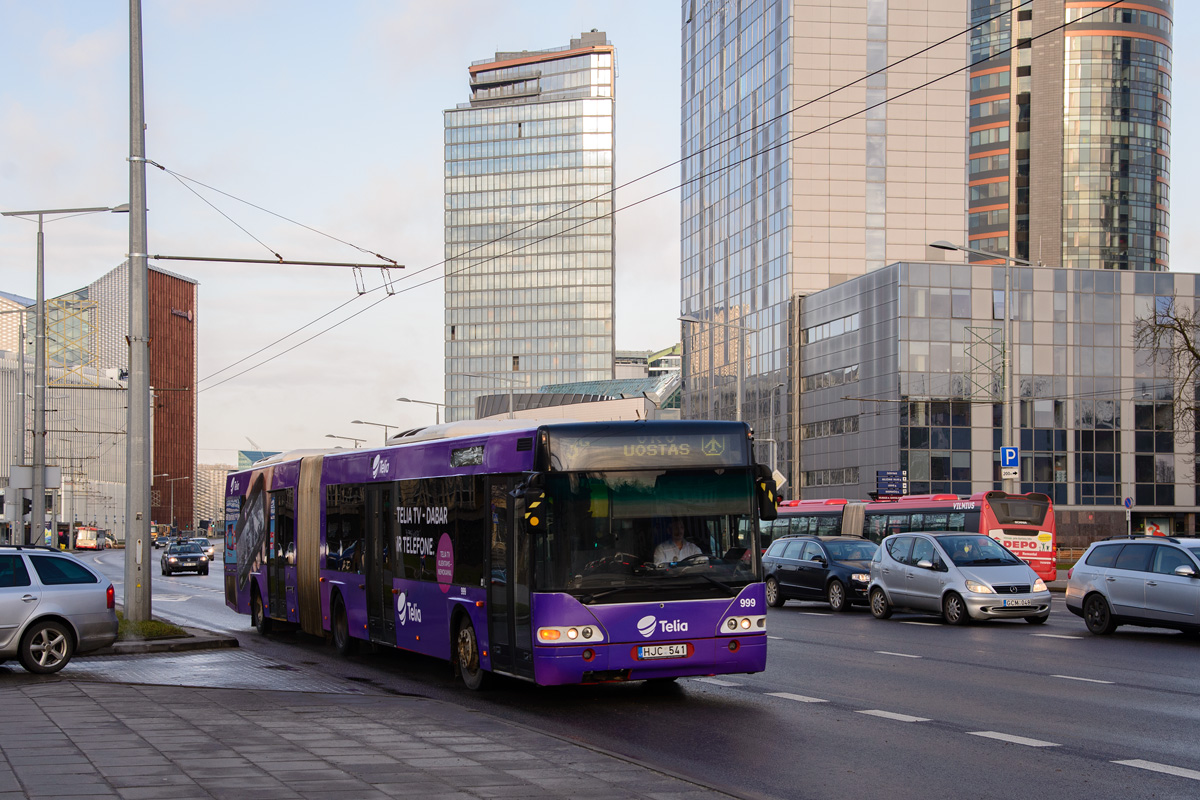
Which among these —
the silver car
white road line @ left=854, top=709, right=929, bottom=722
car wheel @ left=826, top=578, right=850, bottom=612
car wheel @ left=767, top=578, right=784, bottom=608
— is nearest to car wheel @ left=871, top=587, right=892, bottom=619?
the silver car

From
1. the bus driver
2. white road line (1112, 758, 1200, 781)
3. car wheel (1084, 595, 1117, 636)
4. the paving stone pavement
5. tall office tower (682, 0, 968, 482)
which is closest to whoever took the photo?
the paving stone pavement

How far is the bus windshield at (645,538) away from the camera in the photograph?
36.8ft

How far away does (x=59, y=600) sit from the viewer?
14.1 m

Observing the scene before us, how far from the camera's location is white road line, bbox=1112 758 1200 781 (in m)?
8.12

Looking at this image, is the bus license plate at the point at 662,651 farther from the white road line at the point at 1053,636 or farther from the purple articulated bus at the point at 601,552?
the white road line at the point at 1053,636

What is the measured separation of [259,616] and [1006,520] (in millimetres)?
22426

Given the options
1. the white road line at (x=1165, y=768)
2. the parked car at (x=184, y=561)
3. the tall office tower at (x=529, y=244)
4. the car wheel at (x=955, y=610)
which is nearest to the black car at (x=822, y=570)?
the car wheel at (x=955, y=610)

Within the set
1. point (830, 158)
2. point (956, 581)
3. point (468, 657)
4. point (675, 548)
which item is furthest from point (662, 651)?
point (830, 158)

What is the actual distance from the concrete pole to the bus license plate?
9.51m

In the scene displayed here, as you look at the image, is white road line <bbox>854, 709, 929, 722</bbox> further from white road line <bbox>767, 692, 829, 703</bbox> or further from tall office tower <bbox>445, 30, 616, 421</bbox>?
tall office tower <bbox>445, 30, 616, 421</bbox>

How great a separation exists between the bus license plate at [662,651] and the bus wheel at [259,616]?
1123 cm

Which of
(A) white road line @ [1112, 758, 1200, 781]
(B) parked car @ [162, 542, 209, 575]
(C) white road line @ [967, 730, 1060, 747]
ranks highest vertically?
(A) white road line @ [1112, 758, 1200, 781]

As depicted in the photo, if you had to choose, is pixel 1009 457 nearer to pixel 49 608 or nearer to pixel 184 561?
pixel 49 608

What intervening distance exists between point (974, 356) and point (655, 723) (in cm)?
6001
